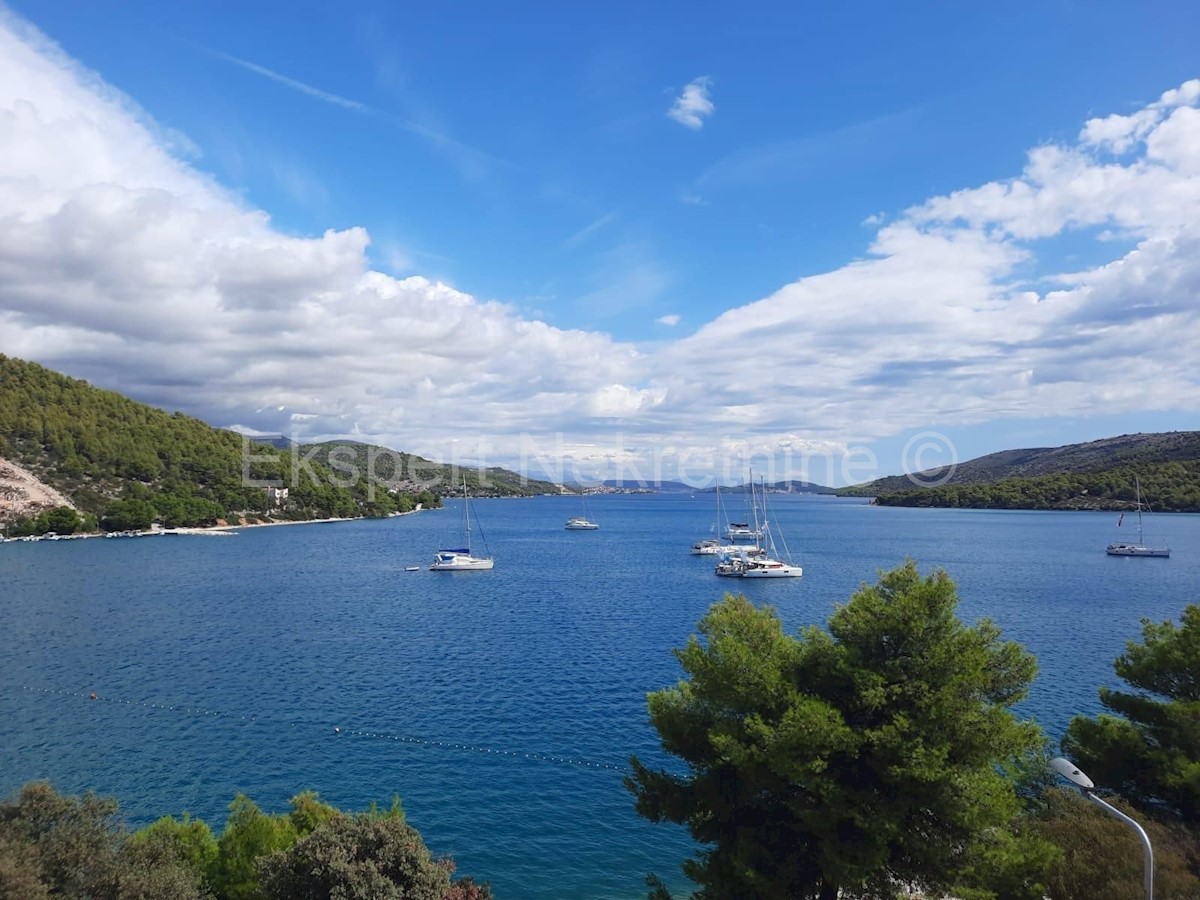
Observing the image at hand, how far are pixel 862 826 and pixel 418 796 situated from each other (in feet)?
56.8

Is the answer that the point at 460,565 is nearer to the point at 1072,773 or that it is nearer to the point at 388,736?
the point at 388,736

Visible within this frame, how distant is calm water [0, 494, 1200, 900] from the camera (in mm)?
24328

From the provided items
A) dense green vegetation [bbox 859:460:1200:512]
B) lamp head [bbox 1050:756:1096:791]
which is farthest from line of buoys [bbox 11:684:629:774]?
dense green vegetation [bbox 859:460:1200:512]

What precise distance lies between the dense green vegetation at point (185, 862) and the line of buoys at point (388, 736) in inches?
488

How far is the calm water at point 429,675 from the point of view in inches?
958

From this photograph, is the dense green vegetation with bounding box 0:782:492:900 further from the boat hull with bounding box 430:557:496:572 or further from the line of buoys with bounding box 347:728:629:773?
the boat hull with bounding box 430:557:496:572

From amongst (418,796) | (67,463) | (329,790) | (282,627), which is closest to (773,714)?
(418,796)

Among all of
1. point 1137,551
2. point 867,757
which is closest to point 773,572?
point 1137,551

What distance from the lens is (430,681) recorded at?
39.1 metres

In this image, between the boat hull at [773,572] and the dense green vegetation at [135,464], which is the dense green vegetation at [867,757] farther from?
the dense green vegetation at [135,464]

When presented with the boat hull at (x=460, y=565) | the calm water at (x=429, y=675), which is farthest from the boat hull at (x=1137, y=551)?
the boat hull at (x=460, y=565)

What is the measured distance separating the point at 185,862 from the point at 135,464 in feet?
559

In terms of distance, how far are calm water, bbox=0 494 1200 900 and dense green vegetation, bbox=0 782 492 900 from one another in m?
7.01

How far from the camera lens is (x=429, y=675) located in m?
40.3
